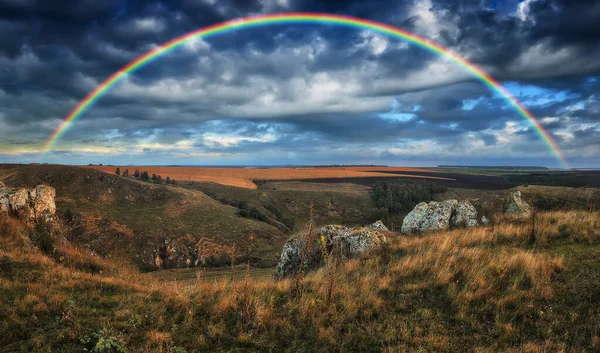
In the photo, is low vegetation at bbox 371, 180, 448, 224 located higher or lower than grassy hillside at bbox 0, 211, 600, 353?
lower

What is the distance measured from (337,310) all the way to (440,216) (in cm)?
1929

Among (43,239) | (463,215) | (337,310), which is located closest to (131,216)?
(43,239)

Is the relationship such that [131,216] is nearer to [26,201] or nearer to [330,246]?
[26,201]

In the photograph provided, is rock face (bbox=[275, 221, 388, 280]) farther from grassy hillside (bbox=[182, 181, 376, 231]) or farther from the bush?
grassy hillside (bbox=[182, 181, 376, 231])

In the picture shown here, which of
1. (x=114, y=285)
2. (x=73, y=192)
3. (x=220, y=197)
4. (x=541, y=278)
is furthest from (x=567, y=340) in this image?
(x=220, y=197)

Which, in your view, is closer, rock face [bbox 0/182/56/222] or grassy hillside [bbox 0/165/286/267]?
rock face [bbox 0/182/56/222]

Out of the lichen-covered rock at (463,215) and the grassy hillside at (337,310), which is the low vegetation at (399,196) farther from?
the grassy hillside at (337,310)

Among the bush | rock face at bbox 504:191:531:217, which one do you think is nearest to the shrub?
the bush

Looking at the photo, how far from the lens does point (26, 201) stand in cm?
2086

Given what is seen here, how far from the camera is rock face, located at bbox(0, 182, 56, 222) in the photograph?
57.4 feet

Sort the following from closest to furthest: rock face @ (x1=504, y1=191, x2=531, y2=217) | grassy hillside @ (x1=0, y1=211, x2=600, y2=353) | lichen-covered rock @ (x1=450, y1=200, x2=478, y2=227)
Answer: grassy hillside @ (x1=0, y1=211, x2=600, y2=353) < lichen-covered rock @ (x1=450, y1=200, x2=478, y2=227) < rock face @ (x1=504, y1=191, x2=531, y2=217)

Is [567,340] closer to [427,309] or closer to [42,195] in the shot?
[427,309]

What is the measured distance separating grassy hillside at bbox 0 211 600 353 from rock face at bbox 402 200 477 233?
1307 cm

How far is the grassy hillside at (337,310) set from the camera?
19.3 ft
